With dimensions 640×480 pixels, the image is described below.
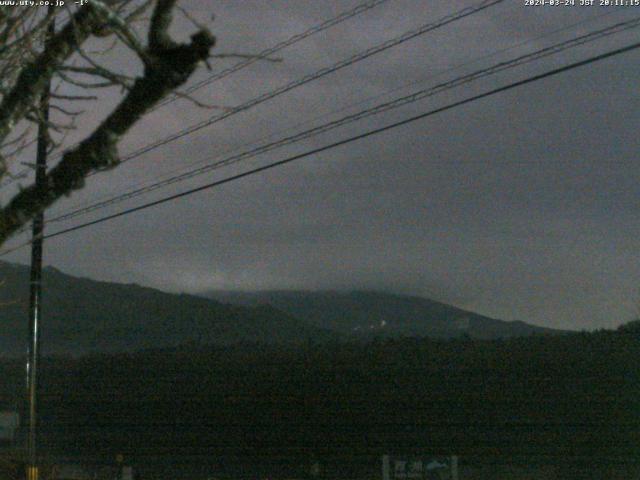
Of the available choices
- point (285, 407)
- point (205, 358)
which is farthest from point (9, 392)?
point (285, 407)

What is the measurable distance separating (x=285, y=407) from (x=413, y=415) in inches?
120

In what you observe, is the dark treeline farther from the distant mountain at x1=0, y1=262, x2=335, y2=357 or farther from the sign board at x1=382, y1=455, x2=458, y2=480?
the distant mountain at x1=0, y1=262, x2=335, y2=357

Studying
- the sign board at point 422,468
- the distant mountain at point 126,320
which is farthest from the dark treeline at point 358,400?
the distant mountain at point 126,320

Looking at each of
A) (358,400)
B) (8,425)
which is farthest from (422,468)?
(8,425)

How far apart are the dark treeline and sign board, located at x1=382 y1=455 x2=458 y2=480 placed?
94.0 inches

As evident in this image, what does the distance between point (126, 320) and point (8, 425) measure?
13.4 metres

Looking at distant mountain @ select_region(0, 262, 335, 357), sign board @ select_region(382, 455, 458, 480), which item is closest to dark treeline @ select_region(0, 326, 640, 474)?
sign board @ select_region(382, 455, 458, 480)

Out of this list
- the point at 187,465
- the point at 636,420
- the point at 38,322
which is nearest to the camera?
the point at 38,322

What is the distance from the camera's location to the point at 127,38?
13.7 ft

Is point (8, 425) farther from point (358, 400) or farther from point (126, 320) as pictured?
point (126, 320)

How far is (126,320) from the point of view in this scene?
34.8 meters

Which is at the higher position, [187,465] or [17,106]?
[17,106]

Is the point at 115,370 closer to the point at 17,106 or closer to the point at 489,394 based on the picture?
the point at 489,394

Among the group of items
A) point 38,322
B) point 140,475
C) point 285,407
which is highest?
point 38,322
